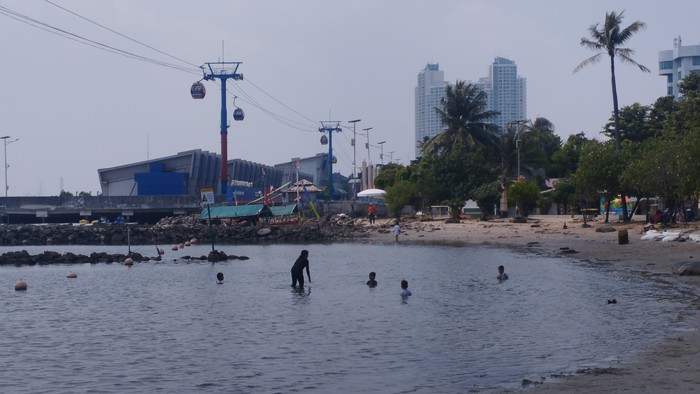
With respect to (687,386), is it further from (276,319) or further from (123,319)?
(123,319)

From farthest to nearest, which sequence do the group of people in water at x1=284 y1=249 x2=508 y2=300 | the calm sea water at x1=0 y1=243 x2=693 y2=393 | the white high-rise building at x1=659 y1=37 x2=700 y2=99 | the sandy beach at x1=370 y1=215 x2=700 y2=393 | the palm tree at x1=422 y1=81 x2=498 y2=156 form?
the white high-rise building at x1=659 y1=37 x2=700 y2=99, the palm tree at x1=422 y1=81 x2=498 y2=156, the group of people in water at x1=284 y1=249 x2=508 y2=300, the calm sea water at x1=0 y1=243 x2=693 y2=393, the sandy beach at x1=370 y1=215 x2=700 y2=393

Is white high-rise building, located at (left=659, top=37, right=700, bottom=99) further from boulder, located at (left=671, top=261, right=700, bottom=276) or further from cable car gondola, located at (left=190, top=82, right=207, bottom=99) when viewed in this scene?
boulder, located at (left=671, top=261, right=700, bottom=276)

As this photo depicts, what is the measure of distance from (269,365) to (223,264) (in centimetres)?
2785

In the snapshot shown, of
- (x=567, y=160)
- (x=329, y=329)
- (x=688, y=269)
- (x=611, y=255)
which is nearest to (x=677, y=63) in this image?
(x=567, y=160)

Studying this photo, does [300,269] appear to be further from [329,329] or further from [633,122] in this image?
[633,122]

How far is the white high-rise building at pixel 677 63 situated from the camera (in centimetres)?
13238

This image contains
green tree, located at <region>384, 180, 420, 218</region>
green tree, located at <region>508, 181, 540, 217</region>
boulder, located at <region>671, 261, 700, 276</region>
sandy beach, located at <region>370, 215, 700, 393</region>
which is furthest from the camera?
green tree, located at <region>384, 180, 420, 218</region>

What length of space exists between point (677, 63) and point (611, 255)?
359 ft

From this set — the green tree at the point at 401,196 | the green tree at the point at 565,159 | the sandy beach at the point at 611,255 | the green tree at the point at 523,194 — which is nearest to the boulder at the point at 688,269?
the sandy beach at the point at 611,255

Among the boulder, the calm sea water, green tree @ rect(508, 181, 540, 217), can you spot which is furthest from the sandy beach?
green tree @ rect(508, 181, 540, 217)

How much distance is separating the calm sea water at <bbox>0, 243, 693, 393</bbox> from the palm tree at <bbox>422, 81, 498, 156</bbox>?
4217 centimetres

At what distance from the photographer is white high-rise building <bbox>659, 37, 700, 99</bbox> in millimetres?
132375

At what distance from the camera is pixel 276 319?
22.7 metres

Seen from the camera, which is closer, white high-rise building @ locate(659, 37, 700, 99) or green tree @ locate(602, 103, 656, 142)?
green tree @ locate(602, 103, 656, 142)
